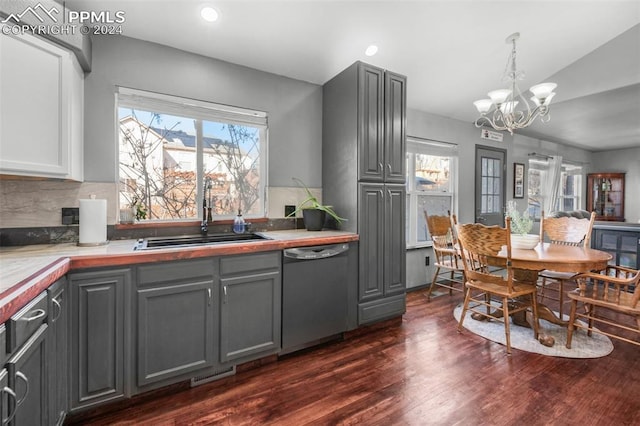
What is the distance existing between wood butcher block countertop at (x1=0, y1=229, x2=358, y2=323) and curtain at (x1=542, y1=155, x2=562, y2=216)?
21.3ft

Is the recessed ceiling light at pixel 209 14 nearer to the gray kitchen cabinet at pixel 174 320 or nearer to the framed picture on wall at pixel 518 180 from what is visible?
the gray kitchen cabinet at pixel 174 320

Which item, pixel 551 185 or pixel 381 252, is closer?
pixel 381 252

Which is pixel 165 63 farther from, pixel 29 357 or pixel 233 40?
pixel 29 357

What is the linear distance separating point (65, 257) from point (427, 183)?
410 centimetres

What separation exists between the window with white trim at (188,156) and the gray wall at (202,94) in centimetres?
8

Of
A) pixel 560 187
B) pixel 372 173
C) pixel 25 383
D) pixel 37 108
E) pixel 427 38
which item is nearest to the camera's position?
pixel 25 383

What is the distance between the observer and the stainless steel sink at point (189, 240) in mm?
2078

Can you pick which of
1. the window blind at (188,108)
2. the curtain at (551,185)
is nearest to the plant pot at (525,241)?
the window blind at (188,108)

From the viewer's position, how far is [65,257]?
5.20 feet

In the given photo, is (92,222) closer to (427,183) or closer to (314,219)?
(314,219)

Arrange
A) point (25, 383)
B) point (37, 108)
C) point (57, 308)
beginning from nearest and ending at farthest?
1. point (25, 383)
2. point (57, 308)
3. point (37, 108)

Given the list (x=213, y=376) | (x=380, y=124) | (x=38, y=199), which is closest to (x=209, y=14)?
(x=380, y=124)

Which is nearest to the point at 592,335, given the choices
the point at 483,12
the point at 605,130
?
the point at 483,12

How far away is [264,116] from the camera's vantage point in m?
2.94
